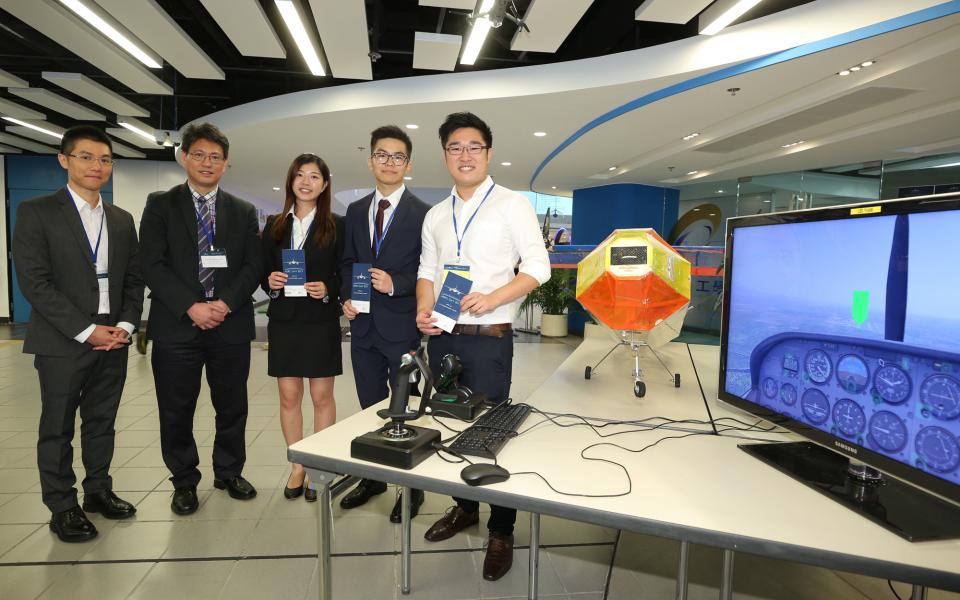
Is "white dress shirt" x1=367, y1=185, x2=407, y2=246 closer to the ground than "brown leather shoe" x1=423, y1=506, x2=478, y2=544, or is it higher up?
higher up

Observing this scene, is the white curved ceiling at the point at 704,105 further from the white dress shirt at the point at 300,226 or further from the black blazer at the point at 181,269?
the black blazer at the point at 181,269

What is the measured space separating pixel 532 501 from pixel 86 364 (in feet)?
7.08

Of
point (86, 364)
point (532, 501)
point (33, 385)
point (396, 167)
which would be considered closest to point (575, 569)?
point (532, 501)

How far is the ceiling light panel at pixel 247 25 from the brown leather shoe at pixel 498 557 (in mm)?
4271

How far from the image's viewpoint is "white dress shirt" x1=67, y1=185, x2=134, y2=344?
7.26 ft

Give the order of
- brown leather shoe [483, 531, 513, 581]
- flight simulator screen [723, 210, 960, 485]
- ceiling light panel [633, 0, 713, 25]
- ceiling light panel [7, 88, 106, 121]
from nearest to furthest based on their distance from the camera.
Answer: flight simulator screen [723, 210, 960, 485]
brown leather shoe [483, 531, 513, 581]
ceiling light panel [633, 0, 713, 25]
ceiling light panel [7, 88, 106, 121]

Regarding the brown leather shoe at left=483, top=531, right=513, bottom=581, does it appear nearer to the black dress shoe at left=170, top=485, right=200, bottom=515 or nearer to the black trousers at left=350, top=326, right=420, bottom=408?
the black trousers at left=350, top=326, right=420, bottom=408

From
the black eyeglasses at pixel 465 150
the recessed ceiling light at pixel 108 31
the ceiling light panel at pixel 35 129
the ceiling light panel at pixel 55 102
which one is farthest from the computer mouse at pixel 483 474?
the ceiling light panel at pixel 35 129

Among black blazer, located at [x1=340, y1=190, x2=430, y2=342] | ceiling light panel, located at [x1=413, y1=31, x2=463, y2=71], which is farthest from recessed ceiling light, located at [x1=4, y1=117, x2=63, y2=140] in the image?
black blazer, located at [x1=340, y1=190, x2=430, y2=342]

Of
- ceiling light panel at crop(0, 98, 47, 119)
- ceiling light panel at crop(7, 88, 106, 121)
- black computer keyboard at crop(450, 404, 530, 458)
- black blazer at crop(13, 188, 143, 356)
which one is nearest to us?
black computer keyboard at crop(450, 404, 530, 458)

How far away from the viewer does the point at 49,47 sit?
551 cm

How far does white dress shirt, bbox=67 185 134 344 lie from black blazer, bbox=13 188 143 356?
0.08 feet

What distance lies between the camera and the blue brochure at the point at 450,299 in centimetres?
169

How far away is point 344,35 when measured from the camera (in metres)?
4.44
